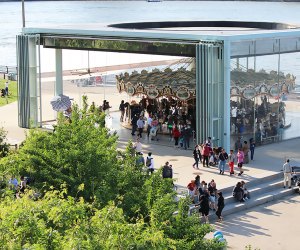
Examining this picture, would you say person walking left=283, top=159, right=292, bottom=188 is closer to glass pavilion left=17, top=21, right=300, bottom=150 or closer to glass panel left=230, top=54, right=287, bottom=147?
glass panel left=230, top=54, right=287, bottom=147

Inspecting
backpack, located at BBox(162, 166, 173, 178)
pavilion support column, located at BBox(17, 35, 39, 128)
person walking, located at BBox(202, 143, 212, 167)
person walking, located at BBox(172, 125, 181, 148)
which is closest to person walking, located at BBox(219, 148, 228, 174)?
person walking, located at BBox(202, 143, 212, 167)

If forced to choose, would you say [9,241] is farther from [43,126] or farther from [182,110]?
[43,126]

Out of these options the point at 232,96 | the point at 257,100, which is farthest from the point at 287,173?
the point at 257,100

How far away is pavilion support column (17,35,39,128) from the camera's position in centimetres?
3428

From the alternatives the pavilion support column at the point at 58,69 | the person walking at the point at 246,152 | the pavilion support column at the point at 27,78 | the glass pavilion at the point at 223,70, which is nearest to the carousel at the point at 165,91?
the glass pavilion at the point at 223,70

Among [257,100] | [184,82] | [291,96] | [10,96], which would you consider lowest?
[10,96]

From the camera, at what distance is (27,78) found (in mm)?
34406

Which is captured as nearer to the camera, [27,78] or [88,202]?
[88,202]

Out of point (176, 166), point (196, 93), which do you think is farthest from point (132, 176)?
point (196, 93)

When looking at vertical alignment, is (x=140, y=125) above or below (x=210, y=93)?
below

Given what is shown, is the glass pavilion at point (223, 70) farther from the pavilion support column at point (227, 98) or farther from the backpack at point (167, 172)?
the backpack at point (167, 172)

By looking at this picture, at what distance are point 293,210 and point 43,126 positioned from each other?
50.0ft

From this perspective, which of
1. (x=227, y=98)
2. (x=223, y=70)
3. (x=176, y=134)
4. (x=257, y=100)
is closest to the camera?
(x=223, y=70)

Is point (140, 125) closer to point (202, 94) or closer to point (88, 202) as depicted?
point (202, 94)
